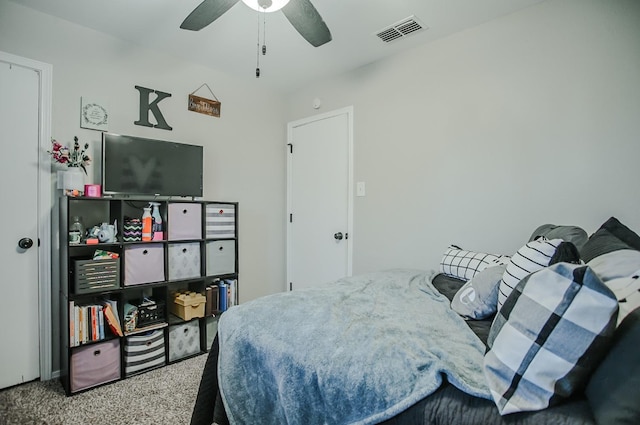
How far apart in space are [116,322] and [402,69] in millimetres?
2969

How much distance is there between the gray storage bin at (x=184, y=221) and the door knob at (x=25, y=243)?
86 centimetres

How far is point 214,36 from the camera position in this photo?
98.2 inches

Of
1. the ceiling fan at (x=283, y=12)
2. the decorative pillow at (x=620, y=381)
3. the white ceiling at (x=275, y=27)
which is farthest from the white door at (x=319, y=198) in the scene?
the decorative pillow at (x=620, y=381)

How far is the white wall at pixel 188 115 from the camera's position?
7.38ft

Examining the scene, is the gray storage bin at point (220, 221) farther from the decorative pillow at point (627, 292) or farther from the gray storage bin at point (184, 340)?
the decorative pillow at point (627, 292)

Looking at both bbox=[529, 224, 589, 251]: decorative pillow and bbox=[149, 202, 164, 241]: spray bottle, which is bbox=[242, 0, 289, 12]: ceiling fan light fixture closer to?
bbox=[149, 202, 164, 241]: spray bottle

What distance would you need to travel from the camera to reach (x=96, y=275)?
210 cm

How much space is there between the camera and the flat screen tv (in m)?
2.33

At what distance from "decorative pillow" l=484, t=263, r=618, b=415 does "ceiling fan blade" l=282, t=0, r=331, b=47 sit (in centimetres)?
165

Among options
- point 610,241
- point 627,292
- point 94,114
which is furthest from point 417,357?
point 94,114

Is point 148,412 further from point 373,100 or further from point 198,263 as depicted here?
point 373,100

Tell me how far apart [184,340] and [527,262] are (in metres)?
2.43

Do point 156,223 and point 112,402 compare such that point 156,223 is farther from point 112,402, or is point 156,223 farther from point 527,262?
point 527,262

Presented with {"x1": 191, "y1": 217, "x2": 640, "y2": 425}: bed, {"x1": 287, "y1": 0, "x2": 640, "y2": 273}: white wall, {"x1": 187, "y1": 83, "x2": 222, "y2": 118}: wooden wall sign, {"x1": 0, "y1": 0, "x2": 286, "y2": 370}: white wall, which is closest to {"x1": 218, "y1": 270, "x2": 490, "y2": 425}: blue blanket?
{"x1": 191, "y1": 217, "x2": 640, "y2": 425}: bed
